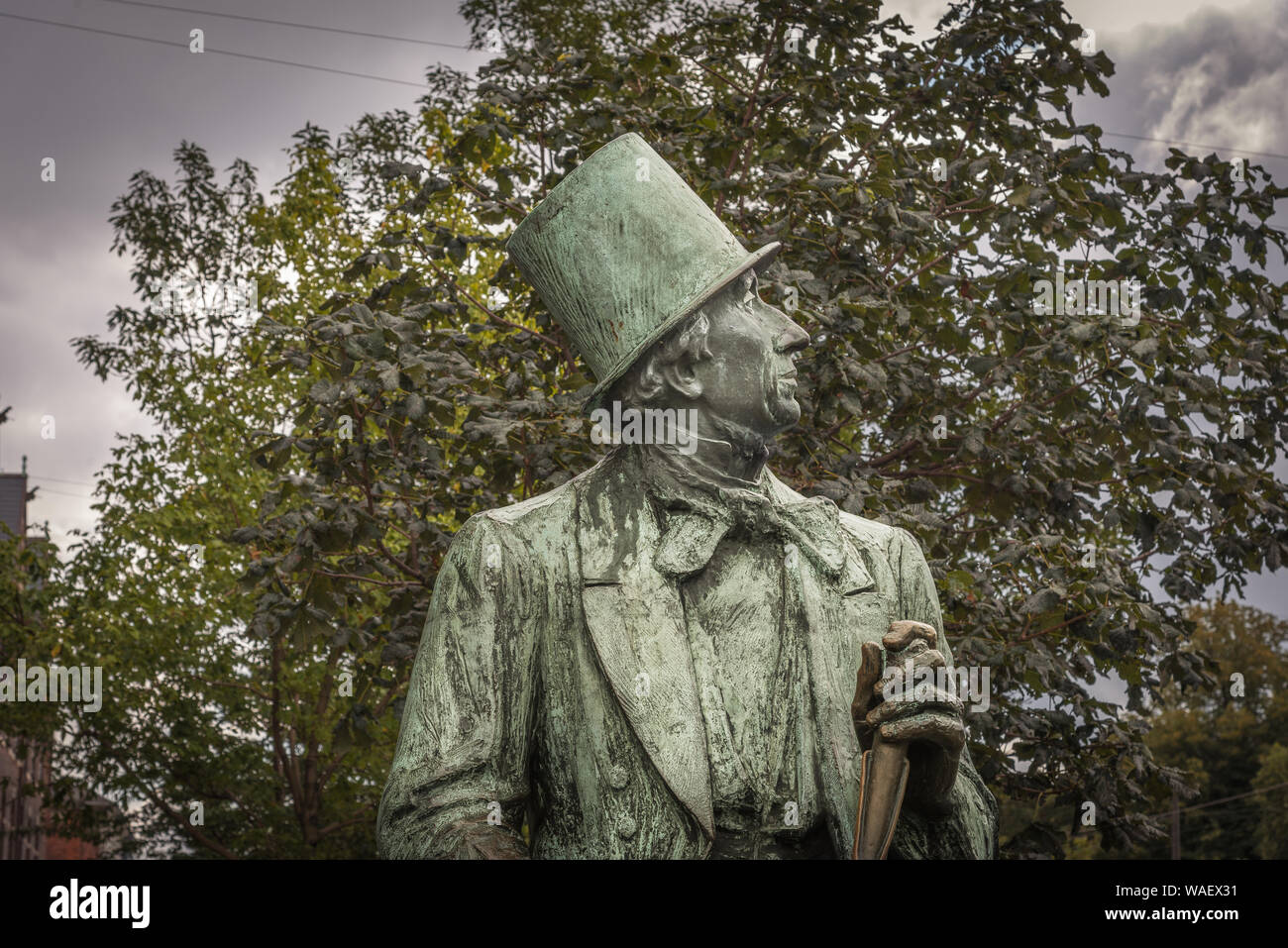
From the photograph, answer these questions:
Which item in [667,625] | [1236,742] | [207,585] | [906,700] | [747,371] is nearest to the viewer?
[906,700]

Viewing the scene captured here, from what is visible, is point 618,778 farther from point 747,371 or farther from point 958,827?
point 747,371

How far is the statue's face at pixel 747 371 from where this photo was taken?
3.53 metres

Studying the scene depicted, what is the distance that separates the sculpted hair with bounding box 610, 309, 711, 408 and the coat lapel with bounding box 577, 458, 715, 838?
206 millimetres

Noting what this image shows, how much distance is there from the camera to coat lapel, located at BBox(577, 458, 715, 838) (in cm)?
323

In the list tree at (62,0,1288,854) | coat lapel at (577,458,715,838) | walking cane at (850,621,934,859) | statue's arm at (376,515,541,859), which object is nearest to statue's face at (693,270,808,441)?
coat lapel at (577,458,715,838)

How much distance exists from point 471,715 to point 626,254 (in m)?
1.05

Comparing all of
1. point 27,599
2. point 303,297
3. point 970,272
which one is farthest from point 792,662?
point 303,297

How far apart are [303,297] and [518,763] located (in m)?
13.9

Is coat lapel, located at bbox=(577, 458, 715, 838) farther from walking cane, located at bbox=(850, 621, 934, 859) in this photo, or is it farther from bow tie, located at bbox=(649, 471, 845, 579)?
walking cane, located at bbox=(850, 621, 934, 859)

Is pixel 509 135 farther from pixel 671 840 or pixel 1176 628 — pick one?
pixel 671 840

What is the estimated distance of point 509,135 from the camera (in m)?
7.44

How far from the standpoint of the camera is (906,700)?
3.04m

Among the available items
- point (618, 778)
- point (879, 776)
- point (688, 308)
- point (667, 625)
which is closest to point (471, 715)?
point (618, 778)

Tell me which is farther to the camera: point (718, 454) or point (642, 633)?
point (718, 454)
